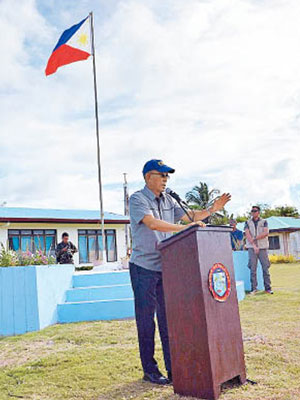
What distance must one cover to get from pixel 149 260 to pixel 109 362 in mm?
1428

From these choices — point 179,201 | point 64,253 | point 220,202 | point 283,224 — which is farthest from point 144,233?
point 283,224

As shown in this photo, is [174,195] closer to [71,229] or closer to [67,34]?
[67,34]

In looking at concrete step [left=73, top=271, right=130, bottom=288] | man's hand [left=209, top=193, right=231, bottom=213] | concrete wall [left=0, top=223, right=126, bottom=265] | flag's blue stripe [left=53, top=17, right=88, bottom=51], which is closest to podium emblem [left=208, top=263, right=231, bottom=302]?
man's hand [left=209, top=193, right=231, bottom=213]

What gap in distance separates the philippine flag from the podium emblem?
41.5 feet

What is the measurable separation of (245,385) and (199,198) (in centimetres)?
4168

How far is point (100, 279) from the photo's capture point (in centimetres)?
984

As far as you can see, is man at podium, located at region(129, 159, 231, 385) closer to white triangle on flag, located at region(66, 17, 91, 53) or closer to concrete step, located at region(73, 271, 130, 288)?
concrete step, located at region(73, 271, 130, 288)

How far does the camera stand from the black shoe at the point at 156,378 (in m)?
3.69

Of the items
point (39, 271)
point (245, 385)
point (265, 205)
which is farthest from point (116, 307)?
point (265, 205)

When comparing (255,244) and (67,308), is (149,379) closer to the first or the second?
(67,308)

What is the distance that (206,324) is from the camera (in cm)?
312

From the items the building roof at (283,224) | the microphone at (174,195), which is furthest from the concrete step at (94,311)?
the building roof at (283,224)

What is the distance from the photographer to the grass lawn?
3.48 m

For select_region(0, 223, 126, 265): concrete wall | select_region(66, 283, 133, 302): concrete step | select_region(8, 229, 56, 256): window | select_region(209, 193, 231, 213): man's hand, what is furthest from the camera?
select_region(8, 229, 56, 256): window
